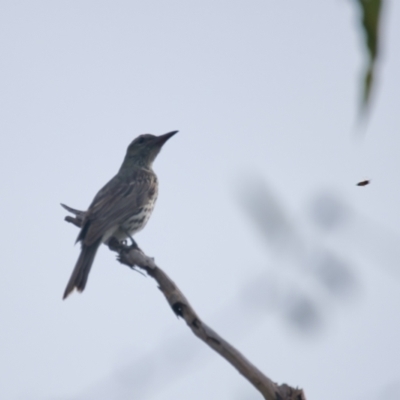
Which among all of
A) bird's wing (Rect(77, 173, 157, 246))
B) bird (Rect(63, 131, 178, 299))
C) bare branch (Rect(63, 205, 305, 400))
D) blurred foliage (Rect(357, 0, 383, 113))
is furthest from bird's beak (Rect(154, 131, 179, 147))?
blurred foliage (Rect(357, 0, 383, 113))

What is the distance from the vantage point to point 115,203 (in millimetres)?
8562

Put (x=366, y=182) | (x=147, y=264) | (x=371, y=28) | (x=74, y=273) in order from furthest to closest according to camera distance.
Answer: (x=74, y=273), (x=147, y=264), (x=366, y=182), (x=371, y=28)

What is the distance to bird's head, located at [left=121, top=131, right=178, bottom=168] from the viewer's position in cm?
1016

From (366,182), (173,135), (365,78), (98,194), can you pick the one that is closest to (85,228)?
A: (98,194)

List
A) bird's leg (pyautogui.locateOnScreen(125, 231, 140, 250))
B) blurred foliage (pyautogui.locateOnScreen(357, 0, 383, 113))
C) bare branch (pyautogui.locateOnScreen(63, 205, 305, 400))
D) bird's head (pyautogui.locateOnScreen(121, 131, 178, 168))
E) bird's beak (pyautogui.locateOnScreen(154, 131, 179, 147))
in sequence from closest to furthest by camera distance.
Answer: blurred foliage (pyautogui.locateOnScreen(357, 0, 383, 113))
bare branch (pyautogui.locateOnScreen(63, 205, 305, 400))
bird's leg (pyautogui.locateOnScreen(125, 231, 140, 250))
bird's beak (pyautogui.locateOnScreen(154, 131, 179, 147))
bird's head (pyautogui.locateOnScreen(121, 131, 178, 168))

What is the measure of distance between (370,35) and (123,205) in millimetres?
7817

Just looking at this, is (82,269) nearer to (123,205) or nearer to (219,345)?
(123,205)

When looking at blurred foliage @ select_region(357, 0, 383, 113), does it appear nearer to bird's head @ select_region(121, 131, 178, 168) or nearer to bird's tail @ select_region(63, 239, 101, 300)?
bird's tail @ select_region(63, 239, 101, 300)

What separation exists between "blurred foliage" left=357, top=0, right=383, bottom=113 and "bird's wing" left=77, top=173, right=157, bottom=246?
7.07 metres

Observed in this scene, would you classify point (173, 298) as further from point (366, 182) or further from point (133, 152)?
point (133, 152)

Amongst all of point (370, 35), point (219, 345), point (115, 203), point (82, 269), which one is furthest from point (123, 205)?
point (370, 35)

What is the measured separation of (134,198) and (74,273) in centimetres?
155

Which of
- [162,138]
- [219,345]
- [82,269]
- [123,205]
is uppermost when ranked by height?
[162,138]

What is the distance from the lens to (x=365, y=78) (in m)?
0.81
